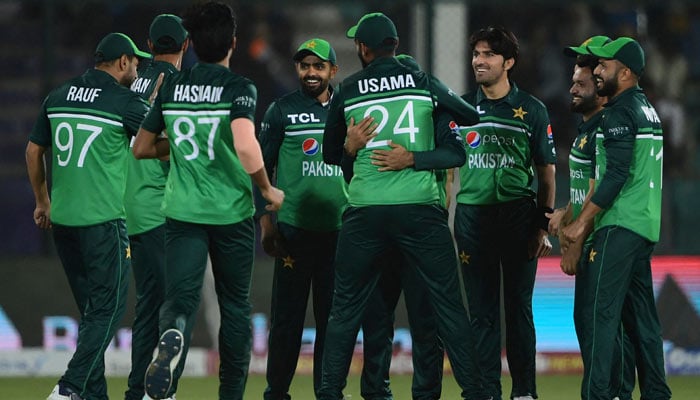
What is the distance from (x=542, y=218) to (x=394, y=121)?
5.54 feet

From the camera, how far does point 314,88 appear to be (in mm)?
8945

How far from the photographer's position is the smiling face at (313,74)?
352 inches

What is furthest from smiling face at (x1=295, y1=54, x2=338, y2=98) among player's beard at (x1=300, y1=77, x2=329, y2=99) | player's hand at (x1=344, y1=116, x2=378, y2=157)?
player's hand at (x1=344, y1=116, x2=378, y2=157)

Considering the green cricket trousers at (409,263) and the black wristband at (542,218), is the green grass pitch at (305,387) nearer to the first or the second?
the black wristband at (542,218)

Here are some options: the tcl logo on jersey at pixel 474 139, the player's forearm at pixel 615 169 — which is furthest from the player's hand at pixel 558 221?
the tcl logo on jersey at pixel 474 139

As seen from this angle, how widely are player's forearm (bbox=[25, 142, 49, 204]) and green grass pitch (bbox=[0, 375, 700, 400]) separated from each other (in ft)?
7.29

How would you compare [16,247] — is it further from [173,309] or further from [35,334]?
[173,309]

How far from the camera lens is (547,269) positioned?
12.3 meters

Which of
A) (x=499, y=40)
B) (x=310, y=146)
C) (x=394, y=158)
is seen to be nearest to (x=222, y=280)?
(x=394, y=158)

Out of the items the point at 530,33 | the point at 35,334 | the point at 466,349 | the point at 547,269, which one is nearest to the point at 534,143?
the point at 466,349

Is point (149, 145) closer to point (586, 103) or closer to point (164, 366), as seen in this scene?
Result: point (164, 366)

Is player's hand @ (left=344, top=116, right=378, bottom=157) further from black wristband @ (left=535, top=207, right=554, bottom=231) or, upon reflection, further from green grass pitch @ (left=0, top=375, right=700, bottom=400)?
green grass pitch @ (left=0, top=375, right=700, bottom=400)

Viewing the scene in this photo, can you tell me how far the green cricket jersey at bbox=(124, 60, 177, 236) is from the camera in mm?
8820

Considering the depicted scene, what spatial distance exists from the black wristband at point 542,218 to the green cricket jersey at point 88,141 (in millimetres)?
2737
